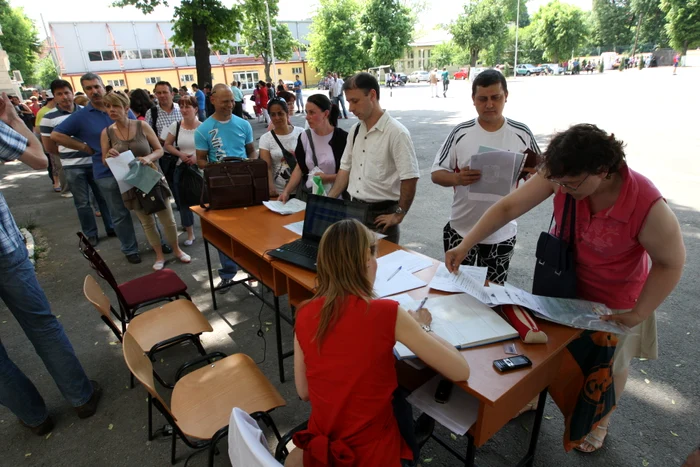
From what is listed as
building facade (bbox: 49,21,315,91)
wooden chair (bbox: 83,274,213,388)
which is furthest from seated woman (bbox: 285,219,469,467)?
building facade (bbox: 49,21,315,91)

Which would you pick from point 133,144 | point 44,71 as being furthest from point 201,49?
point 44,71

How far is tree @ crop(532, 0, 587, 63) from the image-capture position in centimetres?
4750

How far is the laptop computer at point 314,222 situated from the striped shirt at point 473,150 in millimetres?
725

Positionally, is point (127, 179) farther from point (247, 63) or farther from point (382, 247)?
point (247, 63)

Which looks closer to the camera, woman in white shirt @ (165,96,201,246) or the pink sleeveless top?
the pink sleeveless top

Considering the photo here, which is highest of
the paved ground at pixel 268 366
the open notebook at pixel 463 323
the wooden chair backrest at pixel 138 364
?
the open notebook at pixel 463 323

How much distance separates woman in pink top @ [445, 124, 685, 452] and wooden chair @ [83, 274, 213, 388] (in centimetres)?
206

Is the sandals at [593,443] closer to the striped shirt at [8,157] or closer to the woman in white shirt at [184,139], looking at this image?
the striped shirt at [8,157]

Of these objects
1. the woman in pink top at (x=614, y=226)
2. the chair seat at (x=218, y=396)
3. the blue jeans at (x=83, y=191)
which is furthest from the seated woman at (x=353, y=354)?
the blue jeans at (x=83, y=191)

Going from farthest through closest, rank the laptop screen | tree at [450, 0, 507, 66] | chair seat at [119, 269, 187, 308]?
1. tree at [450, 0, 507, 66]
2. chair seat at [119, 269, 187, 308]
3. the laptop screen

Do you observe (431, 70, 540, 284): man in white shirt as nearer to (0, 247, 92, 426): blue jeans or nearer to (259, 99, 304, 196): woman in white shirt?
(259, 99, 304, 196): woman in white shirt

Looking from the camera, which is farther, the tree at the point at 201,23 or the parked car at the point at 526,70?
the parked car at the point at 526,70

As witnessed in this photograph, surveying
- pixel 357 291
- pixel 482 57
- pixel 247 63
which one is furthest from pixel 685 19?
pixel 357 291

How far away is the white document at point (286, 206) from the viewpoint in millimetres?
3346
